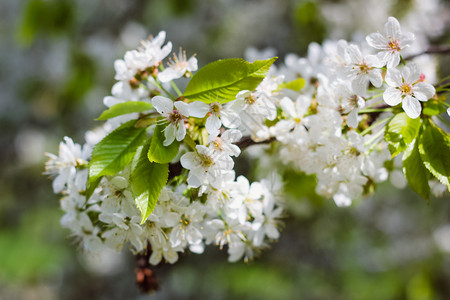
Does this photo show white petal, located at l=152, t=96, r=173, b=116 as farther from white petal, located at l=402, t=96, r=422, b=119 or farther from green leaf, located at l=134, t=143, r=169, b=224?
white petal, located at l=402, t=96, r=422, b=119

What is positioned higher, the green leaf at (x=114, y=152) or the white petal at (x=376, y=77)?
the white petal at (x=376, y=77)

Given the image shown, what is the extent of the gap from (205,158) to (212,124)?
0.07 meters

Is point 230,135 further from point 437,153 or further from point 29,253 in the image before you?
point 29,253

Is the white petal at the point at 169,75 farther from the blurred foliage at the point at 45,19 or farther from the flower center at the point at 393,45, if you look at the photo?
the blurred foliage at the point at 45,19

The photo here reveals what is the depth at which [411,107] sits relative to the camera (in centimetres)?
81

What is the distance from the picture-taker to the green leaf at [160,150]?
2.59 ft

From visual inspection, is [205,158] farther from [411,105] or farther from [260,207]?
[411,105]

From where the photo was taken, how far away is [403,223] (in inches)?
137

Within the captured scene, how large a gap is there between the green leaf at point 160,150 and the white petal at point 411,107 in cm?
46

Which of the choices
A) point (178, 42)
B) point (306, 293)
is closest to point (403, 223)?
point (306, 293)

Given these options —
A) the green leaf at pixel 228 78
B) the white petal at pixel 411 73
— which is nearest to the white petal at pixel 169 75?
the green leaf at pixel 228 78

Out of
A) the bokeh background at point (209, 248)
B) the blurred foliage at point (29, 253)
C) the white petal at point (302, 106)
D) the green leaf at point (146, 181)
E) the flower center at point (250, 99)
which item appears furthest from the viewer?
the blurred foliage at point (29, 253)

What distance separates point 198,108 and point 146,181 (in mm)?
176

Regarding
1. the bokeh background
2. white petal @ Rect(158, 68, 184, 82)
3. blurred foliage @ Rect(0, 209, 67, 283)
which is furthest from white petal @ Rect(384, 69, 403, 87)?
blurred foliage @ Rect(0, 209, 67, 283)
